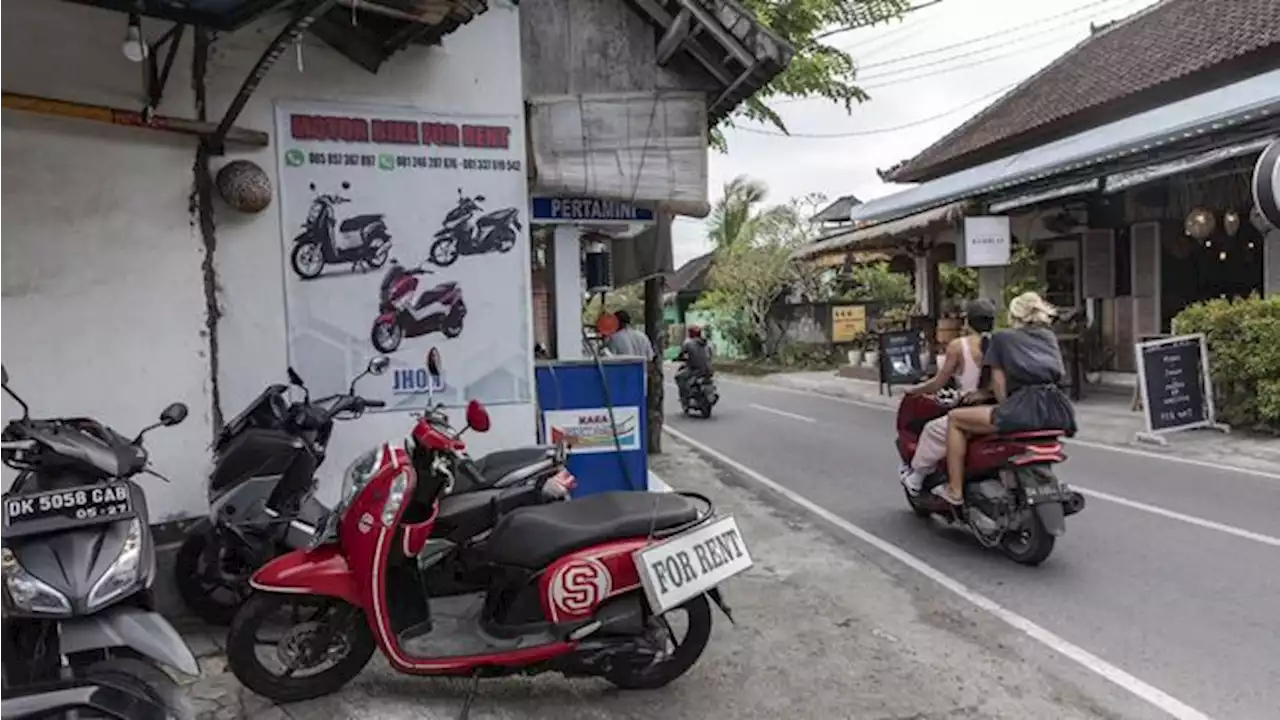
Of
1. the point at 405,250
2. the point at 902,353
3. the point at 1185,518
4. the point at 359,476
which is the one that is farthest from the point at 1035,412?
the point at 902,353

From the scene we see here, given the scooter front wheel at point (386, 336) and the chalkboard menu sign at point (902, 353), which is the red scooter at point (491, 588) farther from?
the chalkboard menu sign at point (902, 353)

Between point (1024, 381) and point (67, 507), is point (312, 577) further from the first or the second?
point (1024, 381)

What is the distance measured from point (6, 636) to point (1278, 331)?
36.8 feet

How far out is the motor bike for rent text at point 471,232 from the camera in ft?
17.9

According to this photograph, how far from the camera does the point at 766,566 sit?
594cm

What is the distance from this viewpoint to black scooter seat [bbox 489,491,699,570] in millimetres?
3688

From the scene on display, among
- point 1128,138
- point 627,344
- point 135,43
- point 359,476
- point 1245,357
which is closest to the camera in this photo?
point 359,476

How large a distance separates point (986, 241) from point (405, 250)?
11205mm

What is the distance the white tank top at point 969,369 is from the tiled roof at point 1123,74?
31.2 feet

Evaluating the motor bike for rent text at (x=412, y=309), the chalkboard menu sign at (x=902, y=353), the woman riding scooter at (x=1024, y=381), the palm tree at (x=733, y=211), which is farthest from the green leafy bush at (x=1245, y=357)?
the palm tree at (x=733, y=211)

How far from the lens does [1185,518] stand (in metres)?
6.75

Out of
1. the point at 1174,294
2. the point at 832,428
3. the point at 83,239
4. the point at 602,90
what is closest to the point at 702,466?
the point at 832,428

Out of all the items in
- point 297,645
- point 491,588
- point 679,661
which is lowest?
point 679,661

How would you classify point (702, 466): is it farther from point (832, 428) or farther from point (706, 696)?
point (706, 696)
